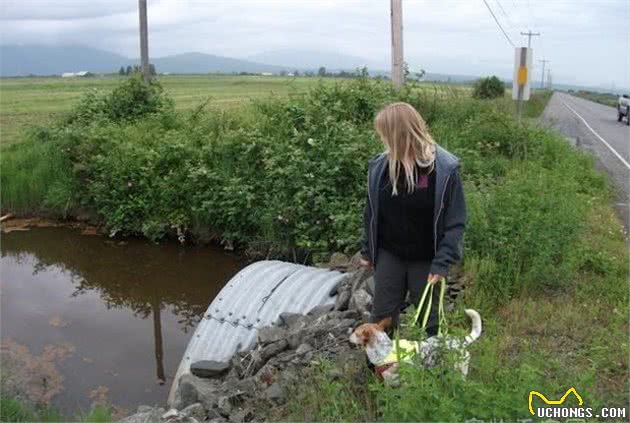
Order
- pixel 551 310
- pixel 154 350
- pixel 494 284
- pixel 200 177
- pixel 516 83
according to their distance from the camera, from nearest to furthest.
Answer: pixel 551 310, pixel 494 284, pixel 154 350, pixel 200 177, pixel 516 83

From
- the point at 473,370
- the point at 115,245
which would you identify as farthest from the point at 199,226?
the point at 473,370

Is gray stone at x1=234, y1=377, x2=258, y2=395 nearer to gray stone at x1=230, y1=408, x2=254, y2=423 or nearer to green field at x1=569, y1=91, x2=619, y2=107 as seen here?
gray stone at x1=230, y1=408, x2=254, y2=423

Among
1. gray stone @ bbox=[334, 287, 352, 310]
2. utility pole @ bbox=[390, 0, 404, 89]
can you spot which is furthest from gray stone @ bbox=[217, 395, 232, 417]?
utility pole @ bbox=[390, 0, 404, 89]

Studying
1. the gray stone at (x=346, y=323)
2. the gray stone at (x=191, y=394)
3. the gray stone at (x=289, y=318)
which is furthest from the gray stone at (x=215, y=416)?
the gray stone at (x=289, y=318)

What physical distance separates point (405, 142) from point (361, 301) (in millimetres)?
2281

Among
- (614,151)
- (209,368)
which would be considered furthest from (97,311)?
(614,151)

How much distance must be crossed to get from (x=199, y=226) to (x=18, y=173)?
4.43m

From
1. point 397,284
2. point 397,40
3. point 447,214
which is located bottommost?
point 397,284

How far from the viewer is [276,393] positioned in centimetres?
448

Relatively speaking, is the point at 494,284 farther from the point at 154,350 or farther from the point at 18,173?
the point at 18,173

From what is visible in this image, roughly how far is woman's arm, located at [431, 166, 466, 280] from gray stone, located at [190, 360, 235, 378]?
2.76m

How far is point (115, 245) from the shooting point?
11.0 meters

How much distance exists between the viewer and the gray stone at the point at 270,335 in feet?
18.5

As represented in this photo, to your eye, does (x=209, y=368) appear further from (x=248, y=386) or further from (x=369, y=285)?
(x=369, y=285)
